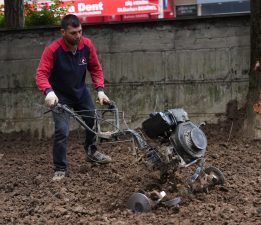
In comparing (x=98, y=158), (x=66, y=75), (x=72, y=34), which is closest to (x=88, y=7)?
(x=98, y=158)

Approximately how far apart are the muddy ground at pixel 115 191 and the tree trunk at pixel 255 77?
17 cm

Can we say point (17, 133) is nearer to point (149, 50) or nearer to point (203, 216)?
point (149, 50)

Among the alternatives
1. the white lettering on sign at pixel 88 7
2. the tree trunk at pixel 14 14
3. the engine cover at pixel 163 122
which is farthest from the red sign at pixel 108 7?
the engine cover at pixel 163 122

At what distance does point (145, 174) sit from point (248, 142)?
193 centimetres

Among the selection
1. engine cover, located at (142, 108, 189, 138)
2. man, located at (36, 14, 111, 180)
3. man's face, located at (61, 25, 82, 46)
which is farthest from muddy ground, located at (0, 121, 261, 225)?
man's face, located at (61, 25, 82, 46)

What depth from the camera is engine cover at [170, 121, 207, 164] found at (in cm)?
486

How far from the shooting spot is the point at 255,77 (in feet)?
24.1

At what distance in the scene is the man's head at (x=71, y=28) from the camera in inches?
231

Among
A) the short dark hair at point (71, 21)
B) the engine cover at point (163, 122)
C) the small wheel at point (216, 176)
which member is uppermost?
the short dark hair at point (71, 21)

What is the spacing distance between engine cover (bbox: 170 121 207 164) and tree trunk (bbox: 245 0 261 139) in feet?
8.28

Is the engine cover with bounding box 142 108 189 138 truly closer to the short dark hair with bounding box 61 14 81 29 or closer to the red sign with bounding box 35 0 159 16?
the short dark hair with bounding box 61 14 81 29

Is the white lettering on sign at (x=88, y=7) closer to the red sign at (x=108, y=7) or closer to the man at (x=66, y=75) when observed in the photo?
the red sign at (x=108, y=7)

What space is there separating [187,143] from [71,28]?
1.80 metres

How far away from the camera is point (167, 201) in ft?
16.1
